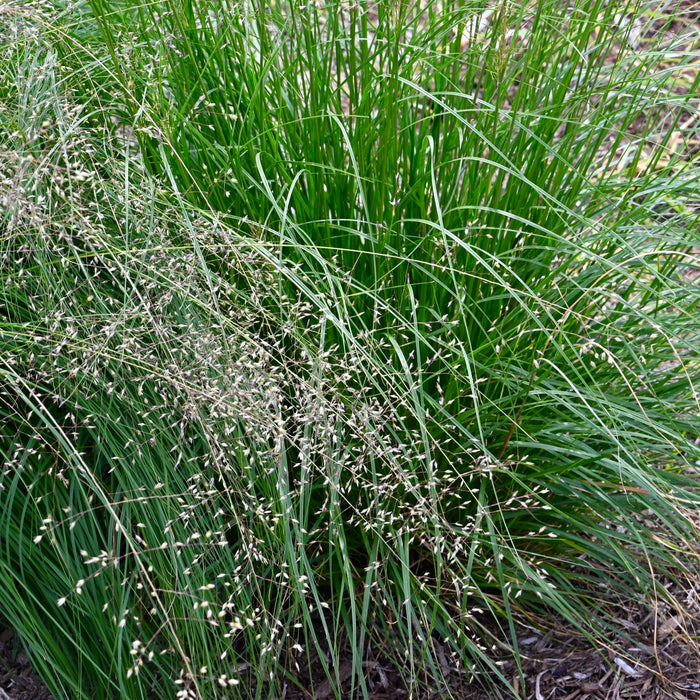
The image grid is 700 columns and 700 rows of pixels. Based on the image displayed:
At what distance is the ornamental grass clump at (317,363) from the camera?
170 centimetres

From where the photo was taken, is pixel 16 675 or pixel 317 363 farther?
pixel 16 675

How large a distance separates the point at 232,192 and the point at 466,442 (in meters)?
0.93

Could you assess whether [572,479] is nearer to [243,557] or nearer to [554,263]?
[554,263]

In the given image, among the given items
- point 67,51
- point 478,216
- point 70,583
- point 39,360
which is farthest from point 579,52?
point 70,583

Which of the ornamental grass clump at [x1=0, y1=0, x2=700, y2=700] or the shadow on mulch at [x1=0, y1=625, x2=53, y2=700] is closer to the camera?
the ornamental grass clump at [x1=0, y1=0, x2=700, y2=700]

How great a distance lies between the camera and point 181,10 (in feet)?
6.49

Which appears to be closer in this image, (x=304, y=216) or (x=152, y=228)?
(x=152, y=228)

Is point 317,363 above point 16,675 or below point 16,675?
above

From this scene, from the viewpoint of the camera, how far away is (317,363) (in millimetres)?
1605

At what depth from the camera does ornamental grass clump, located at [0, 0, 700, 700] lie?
1701 millimetres

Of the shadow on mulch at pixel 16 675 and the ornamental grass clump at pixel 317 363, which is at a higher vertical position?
the ornamental grass clump at pixel 317 363

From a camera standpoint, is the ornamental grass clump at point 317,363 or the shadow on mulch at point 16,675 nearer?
the ornamental grass clump at point 317,363

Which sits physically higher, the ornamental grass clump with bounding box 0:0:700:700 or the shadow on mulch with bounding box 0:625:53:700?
the ornamental grass clump with bounding box 0:0:700:700

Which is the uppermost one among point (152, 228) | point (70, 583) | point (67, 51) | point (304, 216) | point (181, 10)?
point (181, 10)
